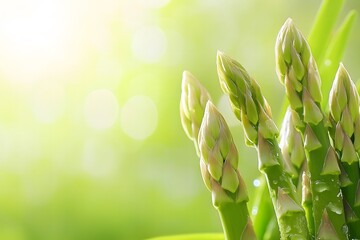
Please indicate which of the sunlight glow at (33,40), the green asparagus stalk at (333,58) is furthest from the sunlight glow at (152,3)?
the green asparagus stalk at (333,58)

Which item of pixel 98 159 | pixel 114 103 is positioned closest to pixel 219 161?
pixel 98 159

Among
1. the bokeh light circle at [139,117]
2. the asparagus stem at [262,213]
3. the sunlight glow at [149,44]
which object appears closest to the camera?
the asparagus stem at [262,213]

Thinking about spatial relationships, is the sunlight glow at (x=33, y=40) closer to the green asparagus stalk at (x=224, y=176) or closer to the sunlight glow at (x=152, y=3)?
the sunlight glow at (x=152, y=3)

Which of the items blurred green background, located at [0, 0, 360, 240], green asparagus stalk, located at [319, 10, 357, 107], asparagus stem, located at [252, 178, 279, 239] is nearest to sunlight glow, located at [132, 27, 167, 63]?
blurred green background, located at [0, 0, 360, 240]

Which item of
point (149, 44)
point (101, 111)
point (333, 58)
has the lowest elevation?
point (101, 111)

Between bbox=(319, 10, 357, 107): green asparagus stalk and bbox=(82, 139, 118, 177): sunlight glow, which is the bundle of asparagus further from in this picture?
bbox=(82, 139, 118, 177): sunlight glow

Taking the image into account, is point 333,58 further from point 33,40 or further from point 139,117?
point 33,40

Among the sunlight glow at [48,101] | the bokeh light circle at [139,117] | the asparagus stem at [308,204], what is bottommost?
the bokeh light circle at [139,117]
